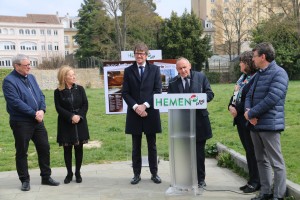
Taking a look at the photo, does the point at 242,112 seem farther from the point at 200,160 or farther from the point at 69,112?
the point at 69,112

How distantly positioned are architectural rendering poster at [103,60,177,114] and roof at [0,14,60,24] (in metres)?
75.6

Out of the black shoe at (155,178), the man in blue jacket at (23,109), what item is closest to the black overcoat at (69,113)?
the man in blue jacket at (23,109)

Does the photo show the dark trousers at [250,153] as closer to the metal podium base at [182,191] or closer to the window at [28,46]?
the metal podium base at [182,191]

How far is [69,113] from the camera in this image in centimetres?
573

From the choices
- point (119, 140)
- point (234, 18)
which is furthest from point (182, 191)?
point (234, 18)

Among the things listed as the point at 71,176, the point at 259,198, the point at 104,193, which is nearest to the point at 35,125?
the point at 71,176

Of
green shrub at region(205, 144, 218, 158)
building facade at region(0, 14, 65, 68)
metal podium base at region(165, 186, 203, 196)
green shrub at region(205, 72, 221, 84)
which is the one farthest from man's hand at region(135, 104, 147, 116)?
building facade at region(0, 14, 65, 68)

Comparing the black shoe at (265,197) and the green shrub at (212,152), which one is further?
the green shrub at (212,152)

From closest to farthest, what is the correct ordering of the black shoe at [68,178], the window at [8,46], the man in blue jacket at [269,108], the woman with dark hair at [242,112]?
1. the man in blue jacket at [269,108]
2. the woman with dark hair at [242,112]
3. the black shoe at [68,178]
4. the window at [8,46]

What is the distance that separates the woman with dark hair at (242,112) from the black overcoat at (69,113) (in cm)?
232

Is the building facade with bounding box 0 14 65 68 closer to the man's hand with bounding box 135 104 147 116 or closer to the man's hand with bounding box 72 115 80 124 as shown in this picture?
the man's hand with bounding box 72 115 80 124

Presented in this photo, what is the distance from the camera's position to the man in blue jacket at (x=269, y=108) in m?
4.28

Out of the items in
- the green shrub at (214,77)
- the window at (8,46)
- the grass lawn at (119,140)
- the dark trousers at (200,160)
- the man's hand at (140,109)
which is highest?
the window at (8,46)

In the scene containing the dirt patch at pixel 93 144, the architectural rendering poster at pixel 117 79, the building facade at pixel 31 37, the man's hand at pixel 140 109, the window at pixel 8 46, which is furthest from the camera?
the building facade at pixel 31 37
